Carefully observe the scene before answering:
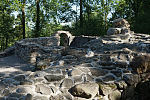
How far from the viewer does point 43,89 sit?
2.87 metres

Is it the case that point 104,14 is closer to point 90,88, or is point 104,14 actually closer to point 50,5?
point 50,5

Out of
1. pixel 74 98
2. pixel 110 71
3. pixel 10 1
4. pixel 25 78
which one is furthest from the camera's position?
pixel 10 1

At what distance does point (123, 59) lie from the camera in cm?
401

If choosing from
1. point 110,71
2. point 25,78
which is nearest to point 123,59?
point 110,71

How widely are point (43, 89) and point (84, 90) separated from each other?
75 cm

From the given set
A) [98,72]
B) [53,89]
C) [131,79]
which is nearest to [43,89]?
[53,89]

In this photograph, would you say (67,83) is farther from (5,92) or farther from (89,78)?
(5,92)

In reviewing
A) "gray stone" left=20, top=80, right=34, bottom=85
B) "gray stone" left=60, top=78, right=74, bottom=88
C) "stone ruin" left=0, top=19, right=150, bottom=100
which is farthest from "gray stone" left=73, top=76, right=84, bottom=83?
"gray stone" left=20, top=80, right=34, bottom=85

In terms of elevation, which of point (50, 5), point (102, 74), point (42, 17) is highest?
point (50, 5)

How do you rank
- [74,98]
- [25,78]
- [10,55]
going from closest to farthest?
[74,98] → [25,78] → [10,55]

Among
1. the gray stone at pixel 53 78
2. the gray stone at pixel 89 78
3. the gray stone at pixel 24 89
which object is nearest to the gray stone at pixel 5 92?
the gray stone at pixel 24 89

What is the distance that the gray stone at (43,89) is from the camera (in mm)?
2813

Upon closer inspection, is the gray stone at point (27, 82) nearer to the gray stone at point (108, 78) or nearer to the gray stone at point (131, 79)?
the gray stone at point (108, 78)

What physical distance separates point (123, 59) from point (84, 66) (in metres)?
1.09
